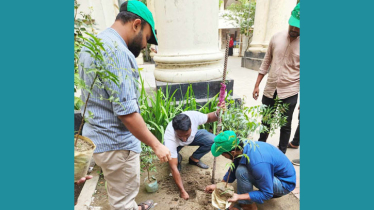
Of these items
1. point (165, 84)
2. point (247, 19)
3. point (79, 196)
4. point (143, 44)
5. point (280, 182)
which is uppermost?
point (247, 19)

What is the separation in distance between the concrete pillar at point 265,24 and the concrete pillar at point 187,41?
5.62m

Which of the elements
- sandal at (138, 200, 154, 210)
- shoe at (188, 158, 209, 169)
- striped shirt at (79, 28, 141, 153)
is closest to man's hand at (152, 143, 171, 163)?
striped shirt at (79, 28, 141, 153)

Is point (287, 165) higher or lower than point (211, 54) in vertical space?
lower

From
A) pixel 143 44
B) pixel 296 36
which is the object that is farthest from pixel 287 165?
pixel 143 44

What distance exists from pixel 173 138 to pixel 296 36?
1.78m

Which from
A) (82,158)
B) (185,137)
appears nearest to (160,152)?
(82,158)

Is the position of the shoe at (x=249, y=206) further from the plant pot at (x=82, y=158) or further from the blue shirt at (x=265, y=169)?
the plant pot at (x=82, y=158)

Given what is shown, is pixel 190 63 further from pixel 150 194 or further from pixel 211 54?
pixel 150 194

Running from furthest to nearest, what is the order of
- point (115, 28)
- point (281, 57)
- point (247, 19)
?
point (247, 19), point (281, 57), point (115, 28)

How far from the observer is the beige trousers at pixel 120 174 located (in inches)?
58.2

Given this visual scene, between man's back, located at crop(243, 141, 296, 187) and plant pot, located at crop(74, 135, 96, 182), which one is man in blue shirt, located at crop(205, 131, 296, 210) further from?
plant pot, located at crop(74, 135, 96, 182)

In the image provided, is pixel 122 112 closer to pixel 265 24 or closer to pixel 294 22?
pixel 294 22

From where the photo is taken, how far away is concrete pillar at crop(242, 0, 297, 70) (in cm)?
738

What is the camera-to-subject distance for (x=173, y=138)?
89.7 inches
